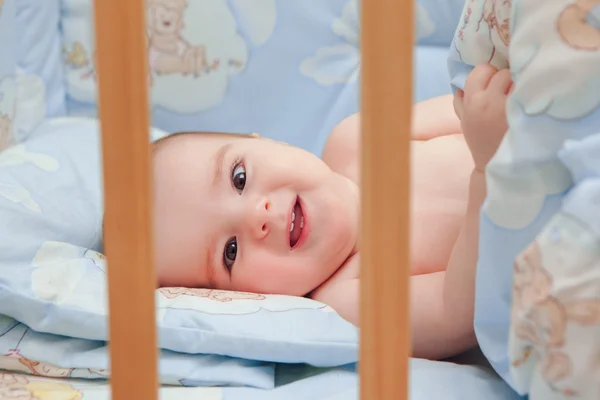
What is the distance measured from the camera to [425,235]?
96 centimetres

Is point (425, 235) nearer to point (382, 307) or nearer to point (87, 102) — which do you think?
point (382, 307)

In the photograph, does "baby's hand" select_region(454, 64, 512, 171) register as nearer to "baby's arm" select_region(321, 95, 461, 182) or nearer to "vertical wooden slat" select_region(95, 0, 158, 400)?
"vertical wooden slat" select_region(95, 0, 158, 400)

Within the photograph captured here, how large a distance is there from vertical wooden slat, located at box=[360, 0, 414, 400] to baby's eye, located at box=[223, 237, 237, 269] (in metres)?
0.52

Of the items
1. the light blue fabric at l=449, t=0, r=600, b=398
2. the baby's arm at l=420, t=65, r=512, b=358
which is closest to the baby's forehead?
the baby's arm at l=420, t=65, r=512, b=358

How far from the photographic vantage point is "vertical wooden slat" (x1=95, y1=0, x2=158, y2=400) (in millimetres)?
467

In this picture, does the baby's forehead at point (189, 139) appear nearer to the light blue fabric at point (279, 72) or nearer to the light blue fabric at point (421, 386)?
the light blue fabric at point (279, 72)

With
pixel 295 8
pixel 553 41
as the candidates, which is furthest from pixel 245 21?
pixel 553 41

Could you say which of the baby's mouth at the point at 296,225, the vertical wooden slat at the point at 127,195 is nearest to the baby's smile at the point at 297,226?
the baby's mouth at the point at 296,225

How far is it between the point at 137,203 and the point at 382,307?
0.56ft

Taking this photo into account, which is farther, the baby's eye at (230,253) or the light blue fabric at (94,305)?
the baby's eye at (230,253)

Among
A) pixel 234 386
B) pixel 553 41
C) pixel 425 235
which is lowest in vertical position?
pixel 234 386

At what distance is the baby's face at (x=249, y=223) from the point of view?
0.97m

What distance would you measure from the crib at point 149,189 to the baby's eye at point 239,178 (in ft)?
1.67

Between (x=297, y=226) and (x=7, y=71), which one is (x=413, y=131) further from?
(x=7, y=71)
